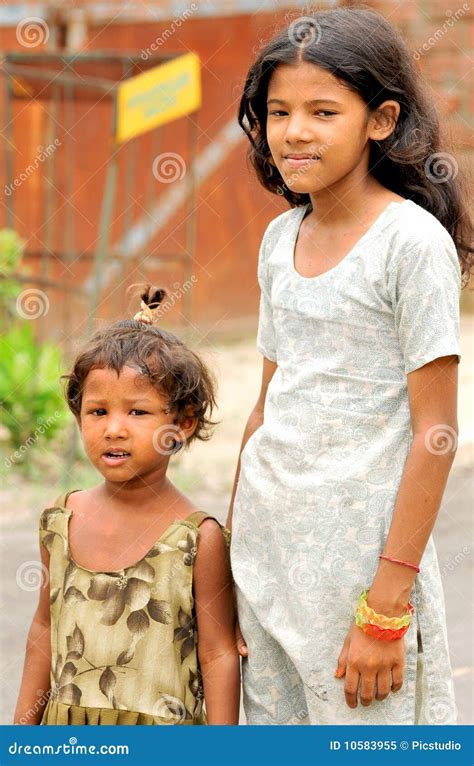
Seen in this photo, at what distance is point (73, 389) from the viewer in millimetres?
2186

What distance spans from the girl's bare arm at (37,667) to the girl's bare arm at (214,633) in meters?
0.31

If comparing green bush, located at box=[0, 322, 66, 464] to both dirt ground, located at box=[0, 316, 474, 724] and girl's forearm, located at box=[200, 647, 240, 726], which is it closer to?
dirt ground, located at box=[0, 316, 474, 724]

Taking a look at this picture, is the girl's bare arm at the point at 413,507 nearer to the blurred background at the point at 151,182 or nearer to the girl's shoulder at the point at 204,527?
the girl's shoulder at the point at 204,527

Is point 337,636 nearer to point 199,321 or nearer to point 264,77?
point 264,77

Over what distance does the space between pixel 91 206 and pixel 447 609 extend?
15.0ft

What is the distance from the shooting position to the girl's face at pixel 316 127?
1897 mm

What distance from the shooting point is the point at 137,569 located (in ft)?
6.71

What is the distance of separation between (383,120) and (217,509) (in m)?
2.92

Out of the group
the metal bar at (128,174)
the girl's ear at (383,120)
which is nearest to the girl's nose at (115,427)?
the girl's ear at (383,120)

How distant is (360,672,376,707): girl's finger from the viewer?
1.91 meters

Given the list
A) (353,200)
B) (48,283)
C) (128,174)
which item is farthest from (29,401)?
(353,200)

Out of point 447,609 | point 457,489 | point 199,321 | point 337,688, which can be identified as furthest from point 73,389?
point 199,321

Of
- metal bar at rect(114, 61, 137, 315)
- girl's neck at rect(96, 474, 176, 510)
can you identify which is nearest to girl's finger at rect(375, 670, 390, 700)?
girl's neck at rect(96, 474, 176, 510)

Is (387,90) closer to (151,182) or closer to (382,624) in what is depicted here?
(382,624)
